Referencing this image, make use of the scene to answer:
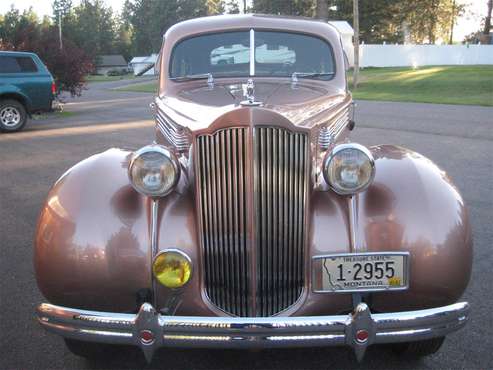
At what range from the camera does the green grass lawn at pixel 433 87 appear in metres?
20.4

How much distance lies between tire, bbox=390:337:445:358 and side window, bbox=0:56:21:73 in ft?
43.1

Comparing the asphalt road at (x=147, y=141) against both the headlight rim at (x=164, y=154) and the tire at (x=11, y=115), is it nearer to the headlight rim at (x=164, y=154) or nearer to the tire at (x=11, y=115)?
the tire at (x=11, y=115)

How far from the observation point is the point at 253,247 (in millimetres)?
2607

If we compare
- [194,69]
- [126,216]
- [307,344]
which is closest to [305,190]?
[307,344]

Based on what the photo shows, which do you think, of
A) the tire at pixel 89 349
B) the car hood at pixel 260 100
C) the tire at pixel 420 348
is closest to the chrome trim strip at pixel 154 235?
the car hood at pixel 260 100

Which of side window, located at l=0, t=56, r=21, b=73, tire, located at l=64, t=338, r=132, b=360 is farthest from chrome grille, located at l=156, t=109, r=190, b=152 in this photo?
side window, located at l=0, t=56, r=21, b=73

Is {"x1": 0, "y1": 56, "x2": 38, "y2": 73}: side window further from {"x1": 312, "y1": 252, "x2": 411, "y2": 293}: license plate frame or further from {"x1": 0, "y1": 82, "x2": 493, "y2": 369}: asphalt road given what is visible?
{"x1": 312, "y1": 252, "x2": 411, "y2": 293}: license plate frame

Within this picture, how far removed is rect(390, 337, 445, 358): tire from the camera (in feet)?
9.82

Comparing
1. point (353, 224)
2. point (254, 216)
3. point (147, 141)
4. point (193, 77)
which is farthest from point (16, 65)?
point (353, 224)

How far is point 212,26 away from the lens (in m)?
4.57

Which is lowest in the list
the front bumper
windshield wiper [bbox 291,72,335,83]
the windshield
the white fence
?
the front bumper

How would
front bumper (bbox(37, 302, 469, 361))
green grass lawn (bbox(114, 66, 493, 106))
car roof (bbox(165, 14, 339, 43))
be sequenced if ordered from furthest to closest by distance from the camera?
green grass lawn (bbox(114, 66, 493, 106)), car roof (bbox(165, 14, 339, 43)), front bumper (bbox(37, 302, 469, 361))

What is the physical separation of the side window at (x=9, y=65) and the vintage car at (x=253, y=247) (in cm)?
1219

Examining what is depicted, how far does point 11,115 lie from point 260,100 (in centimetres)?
1209
